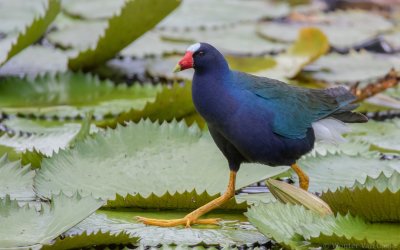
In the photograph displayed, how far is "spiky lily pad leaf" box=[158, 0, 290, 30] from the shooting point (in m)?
2.88

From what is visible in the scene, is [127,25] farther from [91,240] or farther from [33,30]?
[91,240]

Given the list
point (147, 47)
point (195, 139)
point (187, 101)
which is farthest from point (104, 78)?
point (195, 139)

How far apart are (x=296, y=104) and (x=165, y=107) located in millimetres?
355

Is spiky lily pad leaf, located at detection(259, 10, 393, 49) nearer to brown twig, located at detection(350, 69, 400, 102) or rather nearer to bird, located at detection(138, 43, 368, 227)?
brown twig, located at detection(350, 69, 400, 102)

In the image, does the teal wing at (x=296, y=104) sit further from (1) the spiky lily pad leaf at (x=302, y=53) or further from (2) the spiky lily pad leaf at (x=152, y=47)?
(2) the spiky lily pad leaf at (x=152, y=47)

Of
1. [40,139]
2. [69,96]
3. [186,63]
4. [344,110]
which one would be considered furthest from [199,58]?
[69,96]

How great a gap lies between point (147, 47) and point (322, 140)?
1.02m

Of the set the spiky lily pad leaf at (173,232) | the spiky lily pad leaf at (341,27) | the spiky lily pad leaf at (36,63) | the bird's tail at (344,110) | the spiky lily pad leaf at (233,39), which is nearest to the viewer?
the spiky lily pad leaf at (173,232)

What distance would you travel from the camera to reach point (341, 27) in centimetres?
296

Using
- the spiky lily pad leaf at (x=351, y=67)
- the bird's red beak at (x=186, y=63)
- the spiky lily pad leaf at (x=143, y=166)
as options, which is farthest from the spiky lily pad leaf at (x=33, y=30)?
the spiky lily pad leaf at (x=351, y=67)

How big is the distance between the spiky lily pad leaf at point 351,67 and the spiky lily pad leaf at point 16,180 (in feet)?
3.67

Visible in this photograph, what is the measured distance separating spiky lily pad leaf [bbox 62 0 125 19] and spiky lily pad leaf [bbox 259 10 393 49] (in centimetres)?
54

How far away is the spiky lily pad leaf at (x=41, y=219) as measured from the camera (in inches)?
49.4

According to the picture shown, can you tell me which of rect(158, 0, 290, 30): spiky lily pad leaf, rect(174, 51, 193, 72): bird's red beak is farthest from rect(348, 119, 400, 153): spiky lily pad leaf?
rect(158, 0, 290, 30): spiky lily pad leaf
